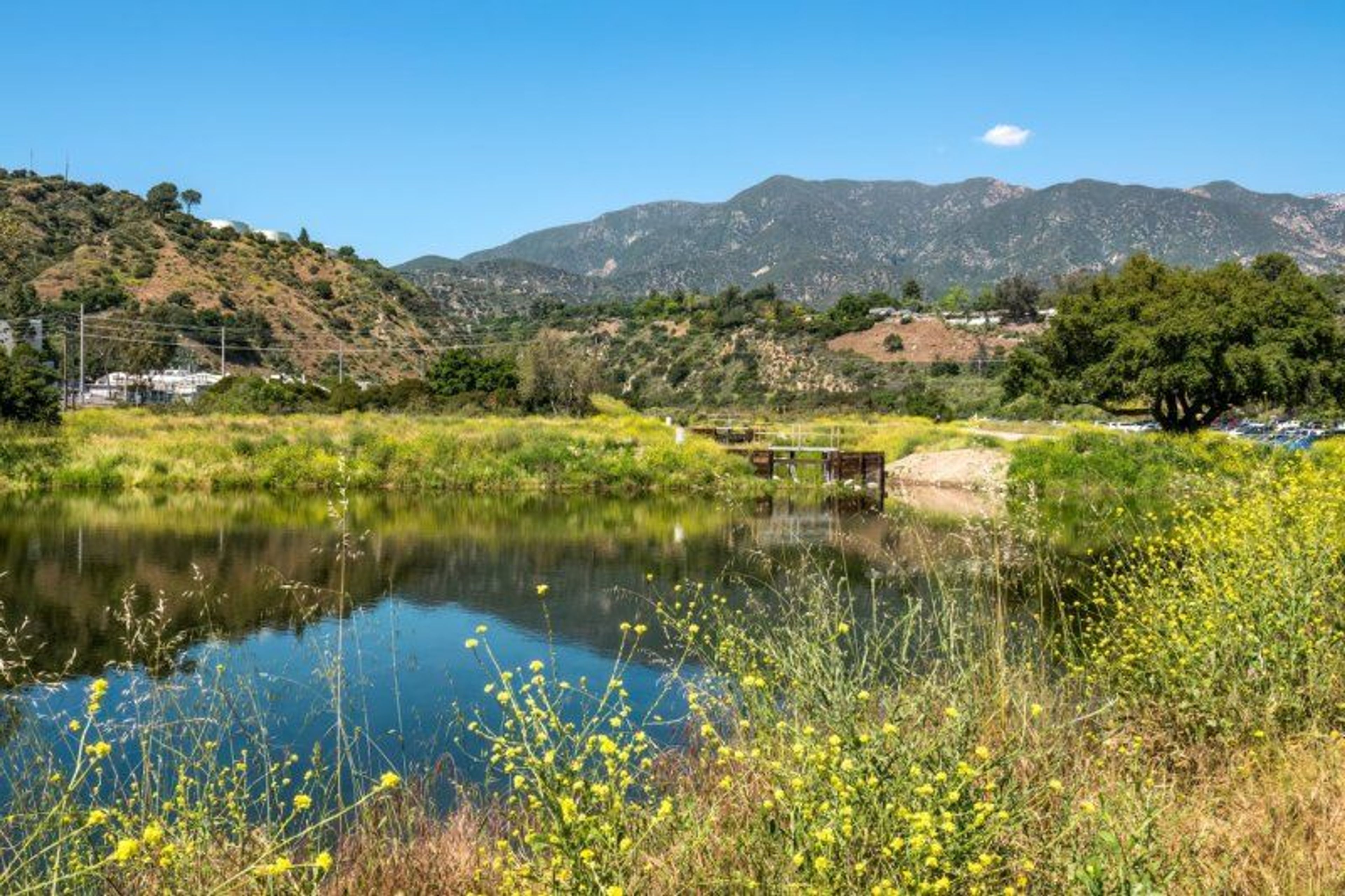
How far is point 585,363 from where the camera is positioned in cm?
5375

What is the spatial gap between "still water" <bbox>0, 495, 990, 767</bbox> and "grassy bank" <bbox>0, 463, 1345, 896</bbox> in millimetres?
759

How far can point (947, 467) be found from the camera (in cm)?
3256

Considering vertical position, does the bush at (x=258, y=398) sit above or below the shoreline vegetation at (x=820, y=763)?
above

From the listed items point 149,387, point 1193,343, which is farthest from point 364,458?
point 149,387

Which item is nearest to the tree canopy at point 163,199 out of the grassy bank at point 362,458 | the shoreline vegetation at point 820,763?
the grassy bank at point 362,458

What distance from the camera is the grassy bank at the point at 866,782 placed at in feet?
10.9

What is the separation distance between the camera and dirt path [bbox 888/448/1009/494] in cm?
3072

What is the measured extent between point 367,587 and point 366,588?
111 millimetres

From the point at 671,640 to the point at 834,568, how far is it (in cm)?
567

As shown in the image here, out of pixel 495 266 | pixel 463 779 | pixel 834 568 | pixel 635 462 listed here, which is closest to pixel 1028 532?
pixel 463 779

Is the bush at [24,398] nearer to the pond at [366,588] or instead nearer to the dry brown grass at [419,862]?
the pond at [366,588]

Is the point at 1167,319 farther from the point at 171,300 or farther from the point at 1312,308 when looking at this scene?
the point at 171,300

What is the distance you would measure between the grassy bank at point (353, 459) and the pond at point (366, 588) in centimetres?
321

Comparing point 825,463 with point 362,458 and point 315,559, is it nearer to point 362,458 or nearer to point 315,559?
point 362,458
